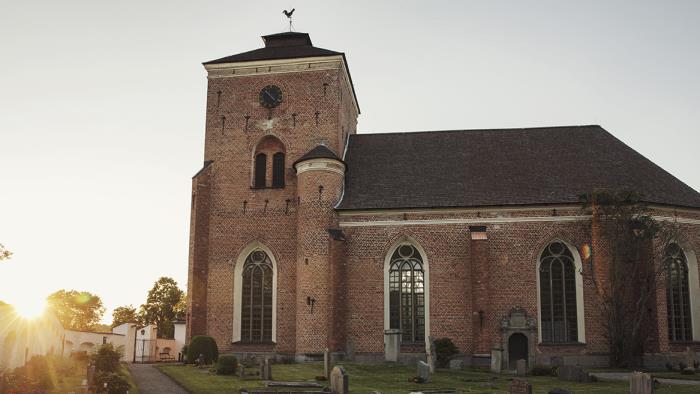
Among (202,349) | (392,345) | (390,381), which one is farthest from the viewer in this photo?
(202,349)

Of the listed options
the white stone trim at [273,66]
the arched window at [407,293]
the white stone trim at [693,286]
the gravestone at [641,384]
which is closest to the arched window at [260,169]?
the white stone trim at [273,66]

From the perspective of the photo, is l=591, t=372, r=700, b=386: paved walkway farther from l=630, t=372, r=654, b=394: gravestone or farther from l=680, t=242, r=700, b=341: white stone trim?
l=680, t=242, r=700, b=341: white stone trim

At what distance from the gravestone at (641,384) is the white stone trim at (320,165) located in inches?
733

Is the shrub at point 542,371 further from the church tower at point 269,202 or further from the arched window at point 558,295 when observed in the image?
the church tower at point 269,202

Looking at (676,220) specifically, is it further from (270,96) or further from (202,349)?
(202,349)

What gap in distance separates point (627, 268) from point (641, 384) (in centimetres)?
1368

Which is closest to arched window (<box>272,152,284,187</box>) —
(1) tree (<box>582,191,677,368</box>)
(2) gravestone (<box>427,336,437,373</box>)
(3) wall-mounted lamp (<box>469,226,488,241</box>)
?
(3) wall-mounted lamp (<box>469,226,488,241</box>)

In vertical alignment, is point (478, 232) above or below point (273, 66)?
below

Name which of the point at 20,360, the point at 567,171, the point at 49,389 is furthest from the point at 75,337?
the point at 567,171

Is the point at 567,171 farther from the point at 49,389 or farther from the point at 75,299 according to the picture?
the point at 75,299

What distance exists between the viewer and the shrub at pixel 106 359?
2317 centimetres

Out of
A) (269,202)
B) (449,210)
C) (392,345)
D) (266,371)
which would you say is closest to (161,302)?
(269,202)

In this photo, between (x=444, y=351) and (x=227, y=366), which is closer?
(x=227, y=366)

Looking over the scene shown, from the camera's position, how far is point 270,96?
36219mm
